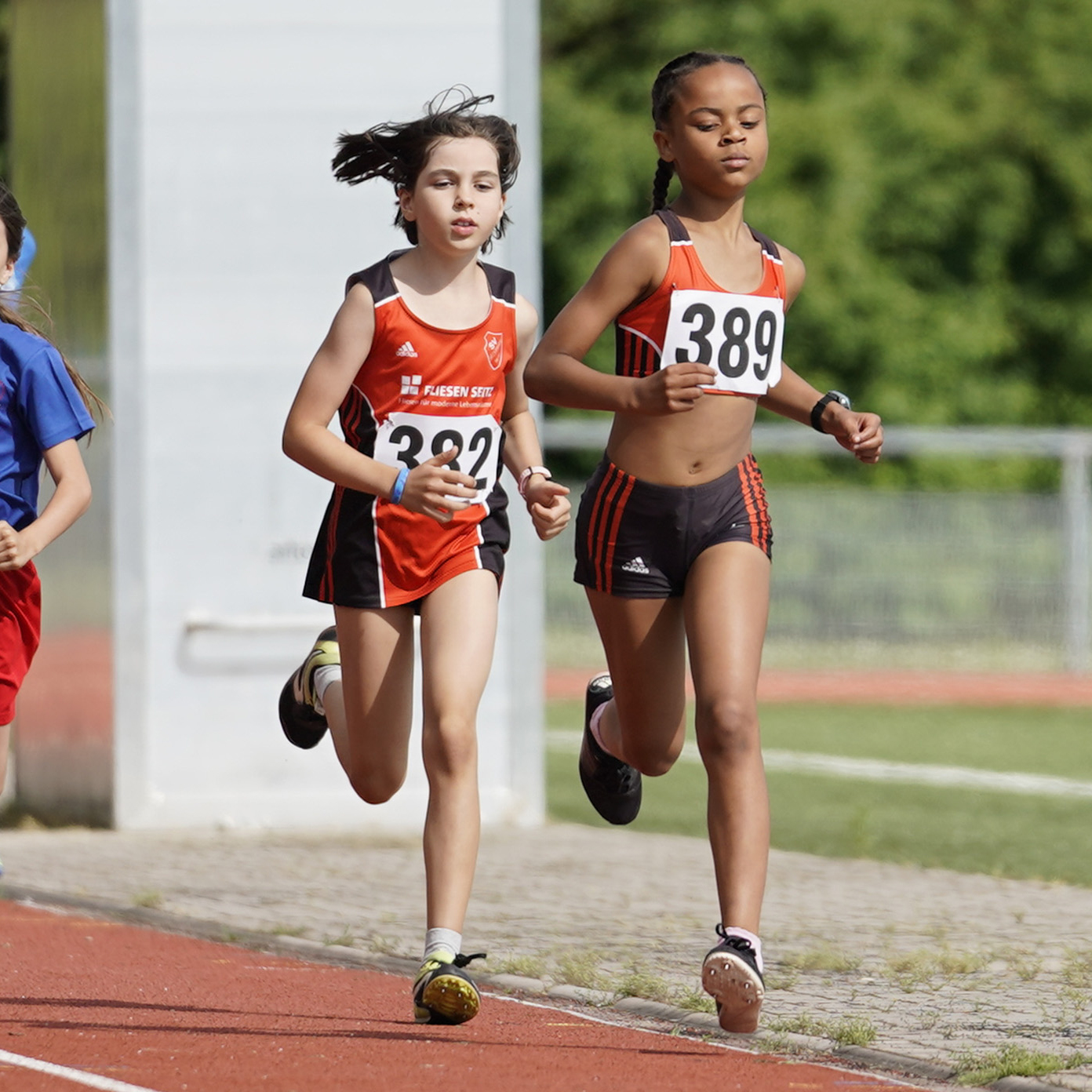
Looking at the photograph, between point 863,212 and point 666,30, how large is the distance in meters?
3.58

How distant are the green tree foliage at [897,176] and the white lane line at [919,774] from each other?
516 inches

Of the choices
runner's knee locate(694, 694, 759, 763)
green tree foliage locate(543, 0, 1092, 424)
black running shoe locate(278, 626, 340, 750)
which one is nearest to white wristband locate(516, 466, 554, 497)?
runner's knee locate(694, 694, 759, 763)

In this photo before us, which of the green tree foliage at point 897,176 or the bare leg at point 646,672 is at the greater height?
the green tree foliage at point 897,176

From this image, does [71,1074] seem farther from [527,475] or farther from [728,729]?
[527,475]

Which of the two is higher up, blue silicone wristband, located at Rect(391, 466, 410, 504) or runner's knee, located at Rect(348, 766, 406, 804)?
blue silicone wristband, located at Rect(391, 466, 410, 504)

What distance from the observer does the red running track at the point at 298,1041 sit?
546 cm

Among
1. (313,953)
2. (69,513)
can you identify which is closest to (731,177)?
(69,513)

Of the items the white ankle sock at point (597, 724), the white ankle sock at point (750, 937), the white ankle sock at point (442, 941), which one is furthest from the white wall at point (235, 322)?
the white ankle sock at point (750, 937)

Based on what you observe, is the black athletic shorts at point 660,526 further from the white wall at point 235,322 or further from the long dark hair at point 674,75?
the white wall at point 235,322

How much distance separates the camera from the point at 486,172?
246 inches

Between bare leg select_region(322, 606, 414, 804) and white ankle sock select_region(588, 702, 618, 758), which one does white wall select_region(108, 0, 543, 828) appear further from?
bare leg select_region(322, 606, 414, 804)

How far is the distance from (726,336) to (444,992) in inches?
72.3

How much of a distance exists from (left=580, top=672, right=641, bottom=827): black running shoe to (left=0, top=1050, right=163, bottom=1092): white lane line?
7.42ft

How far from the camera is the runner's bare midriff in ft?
20.5
